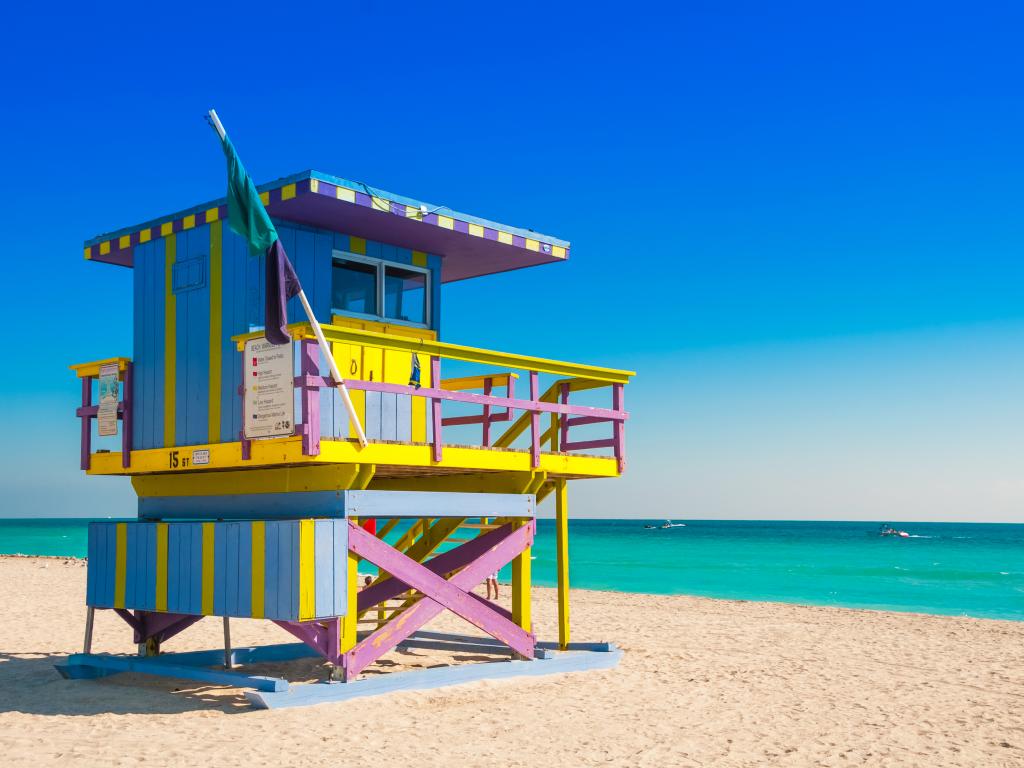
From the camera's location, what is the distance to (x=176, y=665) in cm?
1166

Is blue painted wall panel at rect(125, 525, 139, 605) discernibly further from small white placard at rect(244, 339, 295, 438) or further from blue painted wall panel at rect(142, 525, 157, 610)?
small white placard at rect(244, 339, 295, 438)

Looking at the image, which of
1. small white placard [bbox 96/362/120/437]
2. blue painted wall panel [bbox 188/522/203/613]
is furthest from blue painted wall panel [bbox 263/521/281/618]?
small white placard [bbox 96/362/120/437]

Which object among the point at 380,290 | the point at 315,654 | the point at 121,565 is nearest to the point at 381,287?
the point at 380,290

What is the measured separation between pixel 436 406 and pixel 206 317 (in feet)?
8.79

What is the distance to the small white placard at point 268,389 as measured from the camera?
31.6ft

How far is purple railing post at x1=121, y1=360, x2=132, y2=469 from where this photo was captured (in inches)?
470

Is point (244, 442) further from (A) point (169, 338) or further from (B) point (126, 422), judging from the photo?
(B) point (126, 422)

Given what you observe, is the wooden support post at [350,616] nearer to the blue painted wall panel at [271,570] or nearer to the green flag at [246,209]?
the blue painted wall panel at [271,570]

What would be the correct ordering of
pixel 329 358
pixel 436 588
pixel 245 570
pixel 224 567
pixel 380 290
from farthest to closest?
pixel 380 290 → pixel 436 588 → pixel 224 567 → pixel 245 570 → pixel 329 358

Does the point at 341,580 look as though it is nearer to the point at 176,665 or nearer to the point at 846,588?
the point at 176,665

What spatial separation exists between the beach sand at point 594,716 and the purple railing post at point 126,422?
7.57ft

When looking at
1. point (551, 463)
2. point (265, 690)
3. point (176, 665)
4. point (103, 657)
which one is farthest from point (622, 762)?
point (103, 657)

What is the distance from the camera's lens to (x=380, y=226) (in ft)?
37.6

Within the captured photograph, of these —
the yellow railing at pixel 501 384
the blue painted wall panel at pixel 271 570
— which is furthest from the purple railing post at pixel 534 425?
the blue painted wall panel at pixel 271 570
